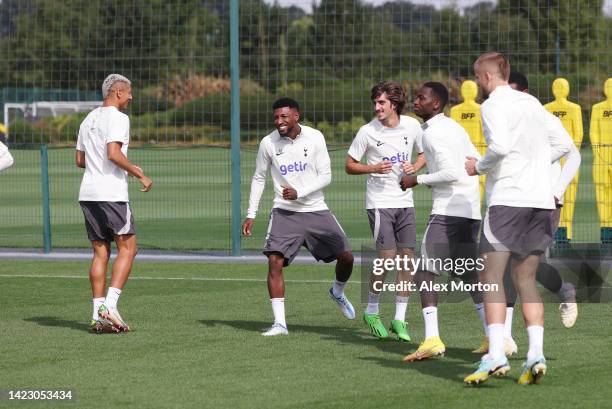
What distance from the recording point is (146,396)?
7.73 m

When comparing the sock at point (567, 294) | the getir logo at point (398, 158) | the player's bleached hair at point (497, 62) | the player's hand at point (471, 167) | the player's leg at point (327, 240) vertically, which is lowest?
the sock at point (567, 294)

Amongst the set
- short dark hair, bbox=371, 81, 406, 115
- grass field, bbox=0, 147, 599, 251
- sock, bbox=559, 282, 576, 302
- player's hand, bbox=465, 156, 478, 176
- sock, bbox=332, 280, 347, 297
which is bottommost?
grass field, bbox=0, 147, 599, 251

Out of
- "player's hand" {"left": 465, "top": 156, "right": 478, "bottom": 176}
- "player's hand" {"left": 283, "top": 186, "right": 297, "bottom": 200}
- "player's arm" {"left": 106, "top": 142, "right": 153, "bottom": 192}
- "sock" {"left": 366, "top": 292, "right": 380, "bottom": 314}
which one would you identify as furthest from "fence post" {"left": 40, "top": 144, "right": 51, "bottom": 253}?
"player's hand" {"left": 465, "top": 156, "right": 478, "bottom": 176}

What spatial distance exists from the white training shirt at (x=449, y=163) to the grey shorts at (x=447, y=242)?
0.06 meters

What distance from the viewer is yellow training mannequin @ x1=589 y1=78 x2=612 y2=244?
54.5ft

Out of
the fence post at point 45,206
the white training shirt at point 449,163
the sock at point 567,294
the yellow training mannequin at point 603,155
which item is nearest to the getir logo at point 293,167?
the white training shirt at point 449,163

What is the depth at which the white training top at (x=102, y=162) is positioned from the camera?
10.7 meters

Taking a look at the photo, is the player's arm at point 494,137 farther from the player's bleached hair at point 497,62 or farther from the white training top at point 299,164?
the white training top at point 299,164

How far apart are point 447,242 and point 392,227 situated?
4.50 ft

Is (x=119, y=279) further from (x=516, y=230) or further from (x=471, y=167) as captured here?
(x=516, y=230)

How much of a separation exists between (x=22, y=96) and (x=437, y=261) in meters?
50.0

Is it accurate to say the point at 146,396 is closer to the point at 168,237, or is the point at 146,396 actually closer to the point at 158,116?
the point at 168,237

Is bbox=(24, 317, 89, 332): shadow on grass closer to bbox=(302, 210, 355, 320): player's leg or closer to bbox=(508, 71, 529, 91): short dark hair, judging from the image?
bbox=(302, 210, 355, 320): player's leg

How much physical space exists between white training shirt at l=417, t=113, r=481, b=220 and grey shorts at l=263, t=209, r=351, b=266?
1.69 m
